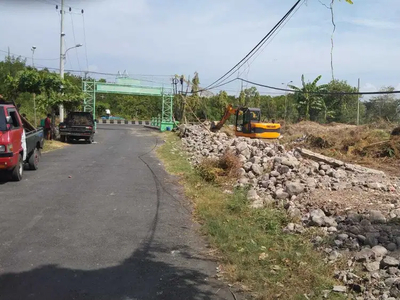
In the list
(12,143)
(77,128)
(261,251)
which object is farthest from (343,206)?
(77,128)

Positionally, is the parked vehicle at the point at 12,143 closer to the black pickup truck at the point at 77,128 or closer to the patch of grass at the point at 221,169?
the patch of grass at the point at 221,169

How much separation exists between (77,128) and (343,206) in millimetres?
19142

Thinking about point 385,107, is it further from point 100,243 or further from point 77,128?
A: point 100,243

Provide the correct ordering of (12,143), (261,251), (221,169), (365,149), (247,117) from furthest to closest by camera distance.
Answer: (247,117), (365,149), (221,169), (12,143), (261,251)

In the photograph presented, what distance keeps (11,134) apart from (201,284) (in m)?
7.36

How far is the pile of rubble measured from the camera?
504cm

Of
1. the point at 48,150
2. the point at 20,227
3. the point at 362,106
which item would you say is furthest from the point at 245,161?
the point at 362,106

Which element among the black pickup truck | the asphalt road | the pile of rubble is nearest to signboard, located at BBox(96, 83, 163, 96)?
the black pickup truck

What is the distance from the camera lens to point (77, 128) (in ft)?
78.7

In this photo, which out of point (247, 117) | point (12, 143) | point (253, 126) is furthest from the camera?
point (247, 117)

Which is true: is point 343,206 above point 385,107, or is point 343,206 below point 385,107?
below

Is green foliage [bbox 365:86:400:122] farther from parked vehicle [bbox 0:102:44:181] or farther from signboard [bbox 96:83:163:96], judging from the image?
parked vehicle [bbox 0:102:44:181]

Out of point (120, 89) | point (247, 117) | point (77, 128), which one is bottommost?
point (77, 128)

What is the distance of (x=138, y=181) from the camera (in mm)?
11570
